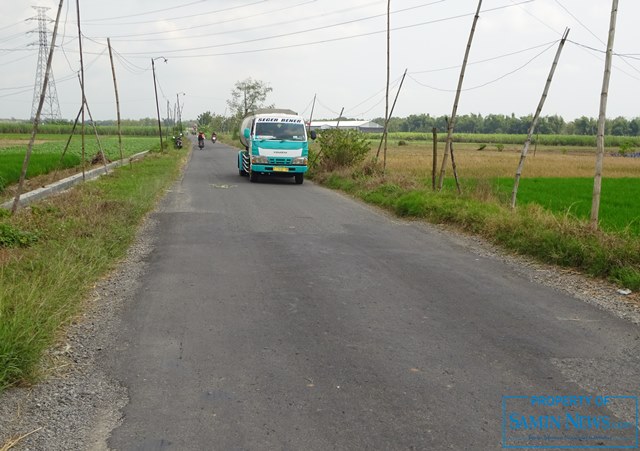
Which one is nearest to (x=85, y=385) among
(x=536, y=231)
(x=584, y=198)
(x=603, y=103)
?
(x=536, y=231)

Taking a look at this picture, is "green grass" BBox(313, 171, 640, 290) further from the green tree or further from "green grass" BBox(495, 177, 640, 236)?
the green tree

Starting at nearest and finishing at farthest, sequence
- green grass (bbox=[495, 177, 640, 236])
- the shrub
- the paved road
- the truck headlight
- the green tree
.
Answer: the paved road, green grass (bbox=[495, 177, 640, 236]), the truck headlight, the shrub, the green tree

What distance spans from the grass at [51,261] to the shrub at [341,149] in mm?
10631

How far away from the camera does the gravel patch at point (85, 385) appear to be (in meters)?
3.57

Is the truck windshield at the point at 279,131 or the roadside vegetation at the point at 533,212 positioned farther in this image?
the truck windshield at the point at 279,131

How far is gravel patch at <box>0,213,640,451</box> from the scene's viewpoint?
357 centimetres

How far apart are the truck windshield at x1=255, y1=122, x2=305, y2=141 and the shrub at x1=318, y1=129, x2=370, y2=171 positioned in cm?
229

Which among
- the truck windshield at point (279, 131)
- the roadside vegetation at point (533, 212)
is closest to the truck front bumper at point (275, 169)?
the truck windshield at point (279, 131)

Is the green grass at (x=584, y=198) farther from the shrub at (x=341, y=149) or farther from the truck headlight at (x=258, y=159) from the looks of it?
the truck headlight at (x=258, y=159)

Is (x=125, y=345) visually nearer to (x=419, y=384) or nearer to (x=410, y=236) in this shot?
(x=419, y=384)

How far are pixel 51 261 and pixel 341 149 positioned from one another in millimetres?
17712

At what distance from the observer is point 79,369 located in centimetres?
458

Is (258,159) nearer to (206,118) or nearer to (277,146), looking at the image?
(277,146)

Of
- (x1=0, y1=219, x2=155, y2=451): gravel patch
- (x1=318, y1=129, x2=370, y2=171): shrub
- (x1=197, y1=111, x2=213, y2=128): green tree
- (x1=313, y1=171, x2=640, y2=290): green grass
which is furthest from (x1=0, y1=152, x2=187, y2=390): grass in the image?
(x1=197, y1=111, x2=213, y2=128): green tree
